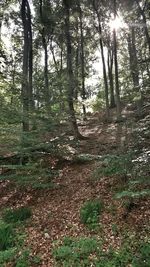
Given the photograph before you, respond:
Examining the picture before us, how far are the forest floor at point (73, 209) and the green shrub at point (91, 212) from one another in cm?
13

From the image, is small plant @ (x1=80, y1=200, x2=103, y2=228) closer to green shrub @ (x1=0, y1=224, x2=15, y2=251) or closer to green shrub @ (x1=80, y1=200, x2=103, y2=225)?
green shrub @ (x1=80, y1=200, x2=103, y2=225)

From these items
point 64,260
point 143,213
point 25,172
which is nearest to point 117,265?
point 64,260

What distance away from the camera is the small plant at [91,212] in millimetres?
8022

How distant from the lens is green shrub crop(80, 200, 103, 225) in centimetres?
802

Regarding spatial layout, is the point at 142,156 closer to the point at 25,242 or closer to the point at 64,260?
the point at 64,260

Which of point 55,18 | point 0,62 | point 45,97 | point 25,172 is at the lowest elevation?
point 25,172

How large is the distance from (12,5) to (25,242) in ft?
48.9

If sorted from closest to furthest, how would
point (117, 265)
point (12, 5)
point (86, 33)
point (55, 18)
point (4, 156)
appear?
point (117, 265) → point (4, 156) → point (12, 5) → point (55, 18) → point (86, 33)

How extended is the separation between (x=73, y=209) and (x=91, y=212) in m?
0.79

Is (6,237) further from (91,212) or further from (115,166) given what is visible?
(115,166)

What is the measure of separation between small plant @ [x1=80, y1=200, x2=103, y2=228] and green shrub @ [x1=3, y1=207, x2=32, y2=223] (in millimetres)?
1814

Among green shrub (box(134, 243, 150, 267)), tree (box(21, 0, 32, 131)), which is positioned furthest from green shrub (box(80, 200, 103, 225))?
tree (box(21, 0, 32, 131))

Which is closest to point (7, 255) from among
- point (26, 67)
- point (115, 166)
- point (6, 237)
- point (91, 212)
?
point (6, 237)

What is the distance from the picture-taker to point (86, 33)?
26.4 meters
